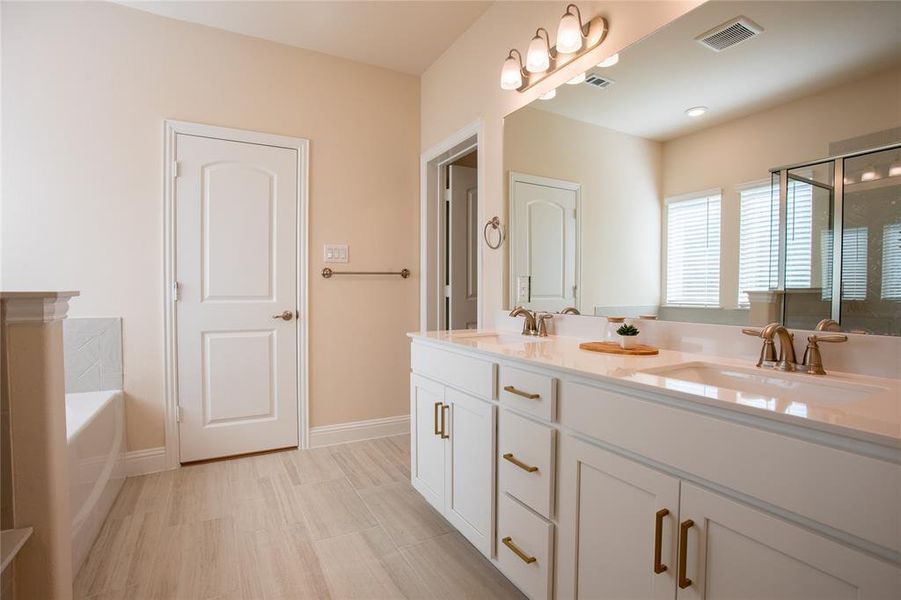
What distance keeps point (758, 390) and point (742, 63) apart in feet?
3.23

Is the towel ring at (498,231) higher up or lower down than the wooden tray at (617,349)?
higher up

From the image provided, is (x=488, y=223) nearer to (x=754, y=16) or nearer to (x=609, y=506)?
(x=754, y=16)

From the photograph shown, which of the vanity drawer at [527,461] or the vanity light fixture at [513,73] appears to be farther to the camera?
the vanity light fixture at [513,73]

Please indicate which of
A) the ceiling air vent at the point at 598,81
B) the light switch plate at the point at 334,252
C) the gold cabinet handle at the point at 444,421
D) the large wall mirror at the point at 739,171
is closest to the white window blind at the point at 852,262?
the large wall mirror at the point at 739,171

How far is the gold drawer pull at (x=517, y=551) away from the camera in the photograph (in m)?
1.39

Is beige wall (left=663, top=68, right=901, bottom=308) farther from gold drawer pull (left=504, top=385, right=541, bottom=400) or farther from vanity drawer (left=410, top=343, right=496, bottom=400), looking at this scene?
vanity drawer (left=410, top=343, right=496, bottom=400)

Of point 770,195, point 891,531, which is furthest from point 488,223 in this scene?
point 891,531

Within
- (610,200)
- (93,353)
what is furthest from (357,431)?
(610,200)

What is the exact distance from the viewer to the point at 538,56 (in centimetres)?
205

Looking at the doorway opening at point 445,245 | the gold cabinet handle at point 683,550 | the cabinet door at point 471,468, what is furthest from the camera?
the doorway opening at point 445,245

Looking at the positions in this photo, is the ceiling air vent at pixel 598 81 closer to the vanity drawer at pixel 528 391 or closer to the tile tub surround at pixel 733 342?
the tile tub surround at pixel 733 342

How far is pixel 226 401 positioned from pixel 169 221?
1151 millimetres

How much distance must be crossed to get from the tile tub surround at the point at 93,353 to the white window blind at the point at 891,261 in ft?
10.8

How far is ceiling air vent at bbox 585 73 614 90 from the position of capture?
71.5 inches
